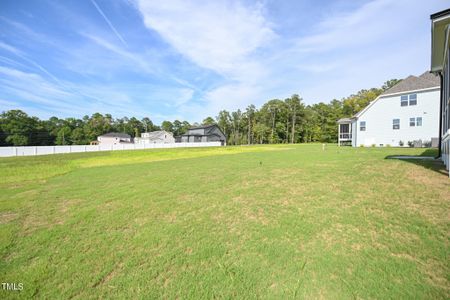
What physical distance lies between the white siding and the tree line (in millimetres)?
30758

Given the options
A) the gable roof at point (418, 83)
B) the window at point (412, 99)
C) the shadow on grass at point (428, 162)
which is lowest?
the shadow on grass at point (428, 162)

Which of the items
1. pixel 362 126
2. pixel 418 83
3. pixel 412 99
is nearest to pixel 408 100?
pixel 412 99

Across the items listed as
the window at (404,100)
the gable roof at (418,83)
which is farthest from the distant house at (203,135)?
the window at (404,100)

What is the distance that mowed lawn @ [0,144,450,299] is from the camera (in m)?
2.51

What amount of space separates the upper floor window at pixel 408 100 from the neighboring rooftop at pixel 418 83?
2.30 feet

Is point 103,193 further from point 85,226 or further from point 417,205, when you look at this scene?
point 417,205

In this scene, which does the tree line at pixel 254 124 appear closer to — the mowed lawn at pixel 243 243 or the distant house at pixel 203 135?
the distant house at pixel 203 135

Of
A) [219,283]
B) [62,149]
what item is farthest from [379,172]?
[62,149]

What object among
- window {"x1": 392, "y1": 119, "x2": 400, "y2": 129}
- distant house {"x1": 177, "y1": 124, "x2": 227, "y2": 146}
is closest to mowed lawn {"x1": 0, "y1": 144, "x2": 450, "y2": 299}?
window {"x1": 392, "y1": 119, "x2": 400, "y2": 129}

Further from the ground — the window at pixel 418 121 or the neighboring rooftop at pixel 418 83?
the neighboring rooftop at pixel 418 83

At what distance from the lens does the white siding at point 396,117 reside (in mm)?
20016

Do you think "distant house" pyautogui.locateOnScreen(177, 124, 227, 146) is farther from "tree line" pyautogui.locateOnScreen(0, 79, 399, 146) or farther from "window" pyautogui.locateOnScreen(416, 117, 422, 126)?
"window" pyautogui.locateOnScreen(416, 117, 422, 126)

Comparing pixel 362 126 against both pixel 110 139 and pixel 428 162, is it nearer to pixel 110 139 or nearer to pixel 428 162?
pixel 428 162

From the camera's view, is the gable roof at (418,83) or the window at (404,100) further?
the window at (404,100)
